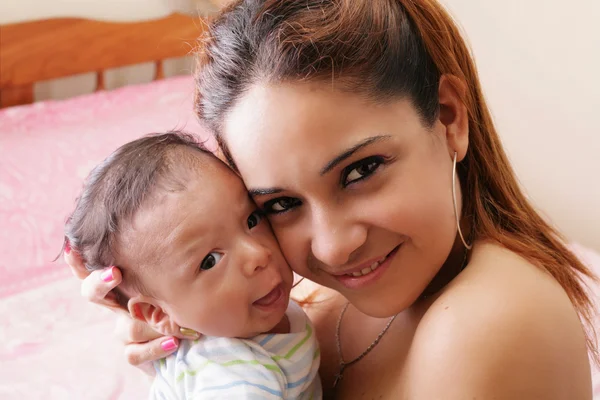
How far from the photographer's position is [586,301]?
4.02 feet

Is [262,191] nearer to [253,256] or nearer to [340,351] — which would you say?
[253,256]

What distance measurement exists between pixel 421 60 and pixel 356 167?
0.21 metres

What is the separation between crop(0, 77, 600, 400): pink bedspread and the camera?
1.62 m

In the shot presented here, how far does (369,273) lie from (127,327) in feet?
1.54

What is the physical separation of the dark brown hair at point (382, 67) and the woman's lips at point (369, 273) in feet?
0.60

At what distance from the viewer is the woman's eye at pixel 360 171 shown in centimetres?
100

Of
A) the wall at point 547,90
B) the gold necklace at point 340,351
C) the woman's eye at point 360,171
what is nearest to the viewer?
the woman's eye at point 360,171

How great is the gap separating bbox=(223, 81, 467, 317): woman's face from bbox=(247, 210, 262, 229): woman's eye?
8 cm

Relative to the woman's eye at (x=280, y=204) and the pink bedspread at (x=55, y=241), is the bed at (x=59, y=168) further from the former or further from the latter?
the woman's eye at (x=280, y=204)

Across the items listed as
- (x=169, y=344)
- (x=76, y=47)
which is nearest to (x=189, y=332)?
(x=169, y=344)

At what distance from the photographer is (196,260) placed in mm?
1077

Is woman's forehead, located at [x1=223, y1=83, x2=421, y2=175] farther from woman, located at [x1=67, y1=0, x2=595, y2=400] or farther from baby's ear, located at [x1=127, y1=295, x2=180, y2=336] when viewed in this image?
baby's ear, located at [x1=127, y1=295, x2=180, y2=336]

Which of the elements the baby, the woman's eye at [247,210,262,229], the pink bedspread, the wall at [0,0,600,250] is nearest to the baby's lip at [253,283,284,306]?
the baby

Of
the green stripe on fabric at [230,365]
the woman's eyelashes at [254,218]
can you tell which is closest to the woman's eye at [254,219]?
the woman's eyelashes at [254,218]
